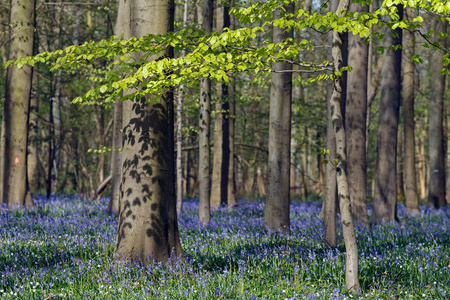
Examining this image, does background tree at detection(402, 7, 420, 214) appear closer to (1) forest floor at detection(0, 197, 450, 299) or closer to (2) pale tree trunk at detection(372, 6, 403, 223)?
(2) pale tree trunk at detection(372, 6, 403, 223)

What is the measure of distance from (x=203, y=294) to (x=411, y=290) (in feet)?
7.78

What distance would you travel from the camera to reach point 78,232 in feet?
27.7

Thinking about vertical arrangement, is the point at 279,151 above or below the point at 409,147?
below

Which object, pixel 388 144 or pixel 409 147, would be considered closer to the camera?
pixel 388 144

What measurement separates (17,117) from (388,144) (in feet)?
32.3

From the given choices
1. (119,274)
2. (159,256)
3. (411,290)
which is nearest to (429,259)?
(411,290)

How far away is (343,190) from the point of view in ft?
17.1

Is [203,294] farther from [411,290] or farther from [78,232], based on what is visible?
[78,232]

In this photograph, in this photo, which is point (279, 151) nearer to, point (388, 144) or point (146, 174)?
point (146, 174)

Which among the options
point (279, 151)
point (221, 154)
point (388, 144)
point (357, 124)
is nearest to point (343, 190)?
point (279, 151)

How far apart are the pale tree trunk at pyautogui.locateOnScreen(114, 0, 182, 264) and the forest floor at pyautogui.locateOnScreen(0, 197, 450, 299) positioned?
0.34 metres

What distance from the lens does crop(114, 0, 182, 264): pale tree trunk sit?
632 cm

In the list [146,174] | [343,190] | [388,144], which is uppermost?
[388,144]

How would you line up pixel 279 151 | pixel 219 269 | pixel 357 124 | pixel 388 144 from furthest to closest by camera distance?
pixel 388 144 < pixel 357 124 < pixel 279 151 < pixel 219 269
